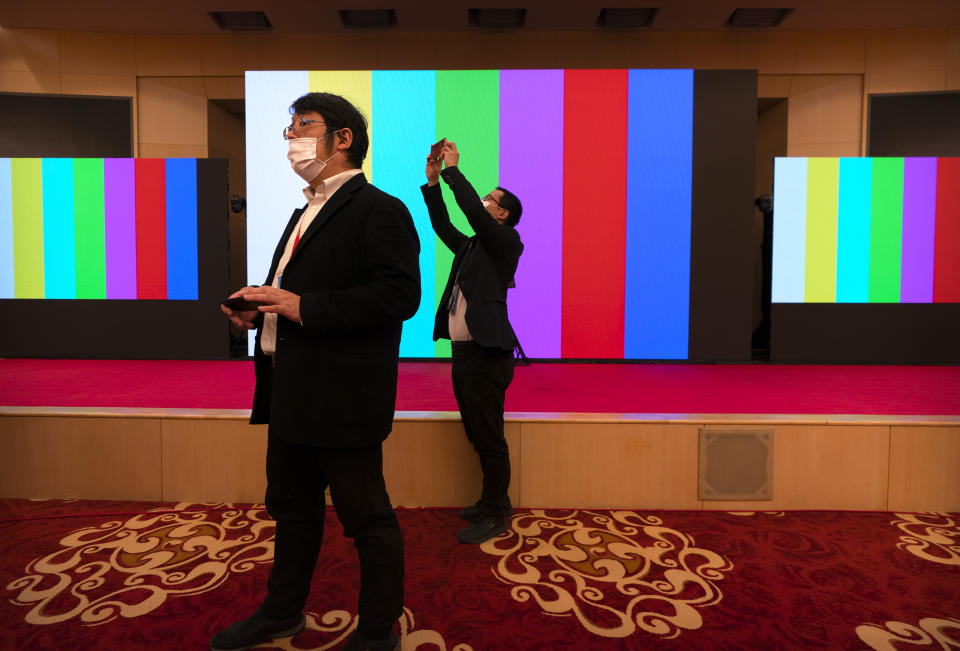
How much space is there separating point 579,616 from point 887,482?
4.99 ft

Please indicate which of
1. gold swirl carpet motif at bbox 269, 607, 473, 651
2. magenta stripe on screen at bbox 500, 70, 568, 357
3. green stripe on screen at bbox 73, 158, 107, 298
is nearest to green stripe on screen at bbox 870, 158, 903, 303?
magenta stripe on screen at bbox 500, 70, 568, 357

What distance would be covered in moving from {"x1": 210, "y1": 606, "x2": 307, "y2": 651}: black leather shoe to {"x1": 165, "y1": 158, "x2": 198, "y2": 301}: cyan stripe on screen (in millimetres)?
3613

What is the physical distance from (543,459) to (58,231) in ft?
14.7

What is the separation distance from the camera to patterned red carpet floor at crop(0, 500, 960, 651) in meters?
1.36

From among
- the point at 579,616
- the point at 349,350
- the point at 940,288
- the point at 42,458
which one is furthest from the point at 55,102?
the point at 940,288

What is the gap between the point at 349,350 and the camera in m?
1.14

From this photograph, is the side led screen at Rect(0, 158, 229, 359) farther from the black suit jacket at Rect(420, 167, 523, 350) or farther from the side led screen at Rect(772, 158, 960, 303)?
the side led screen at Rect(772, 158, 960, 303)

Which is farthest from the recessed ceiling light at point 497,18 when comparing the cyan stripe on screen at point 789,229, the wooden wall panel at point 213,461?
the wooden wall panel at point 213,461

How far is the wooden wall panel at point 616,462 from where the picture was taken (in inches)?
84.5

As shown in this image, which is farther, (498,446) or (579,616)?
(498,446)

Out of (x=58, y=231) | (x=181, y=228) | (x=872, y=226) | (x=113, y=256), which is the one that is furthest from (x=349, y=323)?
(x=872, y=226)

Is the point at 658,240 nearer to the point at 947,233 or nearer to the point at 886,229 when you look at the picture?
the point at 886,229

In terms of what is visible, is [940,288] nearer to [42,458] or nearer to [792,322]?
[792,322]

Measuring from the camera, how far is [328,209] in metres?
1.16
